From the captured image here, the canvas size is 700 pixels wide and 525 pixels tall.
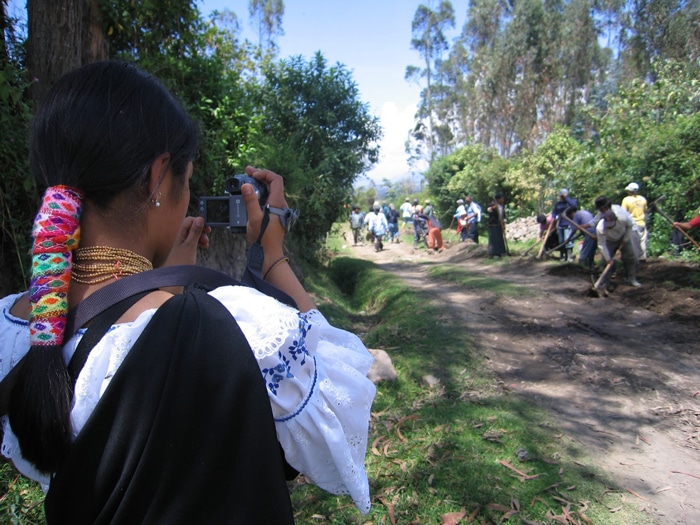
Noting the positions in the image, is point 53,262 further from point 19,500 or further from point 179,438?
point 19,500

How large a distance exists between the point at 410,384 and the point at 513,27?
37.3 metres

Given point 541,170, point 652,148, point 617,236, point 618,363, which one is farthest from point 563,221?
point 541,170

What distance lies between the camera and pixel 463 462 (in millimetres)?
3422

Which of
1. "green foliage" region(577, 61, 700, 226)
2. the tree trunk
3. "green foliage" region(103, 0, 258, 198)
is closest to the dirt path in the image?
"green foliage" region(577, 61, 700, 226)

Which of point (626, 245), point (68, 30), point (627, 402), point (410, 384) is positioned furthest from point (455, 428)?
point (626, 245)

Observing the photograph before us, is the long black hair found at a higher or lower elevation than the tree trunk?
lower

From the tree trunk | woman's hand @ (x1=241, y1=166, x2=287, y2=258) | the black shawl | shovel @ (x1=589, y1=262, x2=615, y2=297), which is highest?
the tree trunk

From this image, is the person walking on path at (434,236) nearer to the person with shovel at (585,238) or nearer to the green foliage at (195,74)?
the person with shovel at (585,238)

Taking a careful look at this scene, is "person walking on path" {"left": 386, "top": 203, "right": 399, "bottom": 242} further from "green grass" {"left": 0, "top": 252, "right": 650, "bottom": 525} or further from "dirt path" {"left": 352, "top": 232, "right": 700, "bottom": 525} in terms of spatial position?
"green grass" {"left": 0, "top": 252, "right": 650, "bottom": 525}

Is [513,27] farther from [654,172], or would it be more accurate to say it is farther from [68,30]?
[68,30]

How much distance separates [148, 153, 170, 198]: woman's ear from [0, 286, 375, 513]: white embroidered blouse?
266 millimetres

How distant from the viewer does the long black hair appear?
36.5 inches

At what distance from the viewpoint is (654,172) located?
10898 millimetres

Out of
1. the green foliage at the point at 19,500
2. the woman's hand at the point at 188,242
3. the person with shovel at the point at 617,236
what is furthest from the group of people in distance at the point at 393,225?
the woman's hand at the point at 188,242
